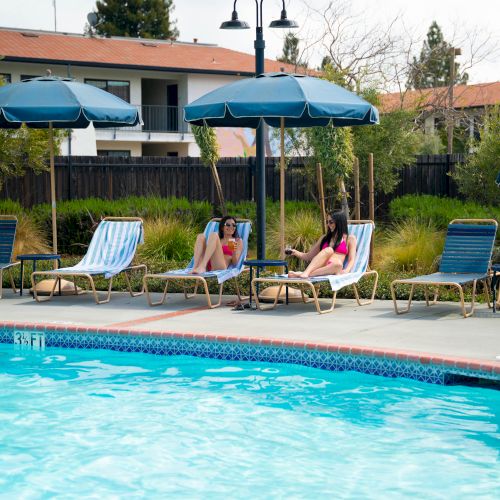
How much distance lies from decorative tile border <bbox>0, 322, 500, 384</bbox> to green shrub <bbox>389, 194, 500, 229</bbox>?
7.22m

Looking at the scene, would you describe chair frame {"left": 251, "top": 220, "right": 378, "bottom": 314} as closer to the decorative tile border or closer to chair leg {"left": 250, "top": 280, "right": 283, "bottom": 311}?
chair leg {"left": 250, "top": 280, "right": 283, "bottom": 311}

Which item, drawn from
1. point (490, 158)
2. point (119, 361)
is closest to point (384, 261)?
point (490, 158)

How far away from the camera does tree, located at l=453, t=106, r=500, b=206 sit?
57.8 feet

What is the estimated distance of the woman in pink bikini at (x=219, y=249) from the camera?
11.7 m

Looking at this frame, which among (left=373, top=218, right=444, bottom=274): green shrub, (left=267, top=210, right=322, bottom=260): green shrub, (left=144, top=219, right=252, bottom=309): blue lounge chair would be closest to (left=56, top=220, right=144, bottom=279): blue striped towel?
(left=144, top=219, right=252, bottom=309): blue lounge chair

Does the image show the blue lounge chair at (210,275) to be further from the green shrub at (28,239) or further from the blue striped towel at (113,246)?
the green shrub at (28,239)

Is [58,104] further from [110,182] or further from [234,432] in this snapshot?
[110,182]

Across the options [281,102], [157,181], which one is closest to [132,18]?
[157,181]

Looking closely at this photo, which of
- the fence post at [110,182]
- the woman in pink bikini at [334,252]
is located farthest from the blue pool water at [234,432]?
the fence post at [110,182]

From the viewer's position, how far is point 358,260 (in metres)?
11.4

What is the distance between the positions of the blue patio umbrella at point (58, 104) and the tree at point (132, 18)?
158 ft

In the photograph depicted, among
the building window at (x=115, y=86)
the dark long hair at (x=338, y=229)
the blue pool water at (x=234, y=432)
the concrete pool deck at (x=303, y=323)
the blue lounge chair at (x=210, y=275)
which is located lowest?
the blue pool water at (x=234, y=432)

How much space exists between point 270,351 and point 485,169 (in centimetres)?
1043

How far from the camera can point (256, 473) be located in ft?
20.8
